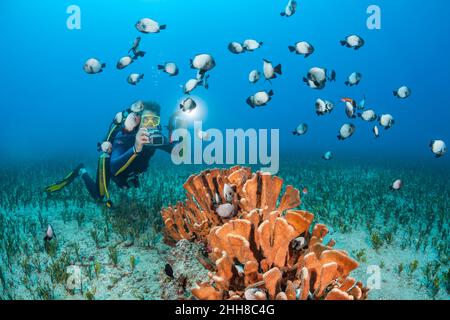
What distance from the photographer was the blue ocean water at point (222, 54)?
10550 cm

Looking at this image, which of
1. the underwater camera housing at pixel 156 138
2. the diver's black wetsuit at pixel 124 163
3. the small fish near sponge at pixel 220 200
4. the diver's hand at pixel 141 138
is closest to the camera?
the small fish near sponge at pixel 220 200

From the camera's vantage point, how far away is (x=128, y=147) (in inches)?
334

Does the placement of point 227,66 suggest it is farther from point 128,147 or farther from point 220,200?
point 220,200

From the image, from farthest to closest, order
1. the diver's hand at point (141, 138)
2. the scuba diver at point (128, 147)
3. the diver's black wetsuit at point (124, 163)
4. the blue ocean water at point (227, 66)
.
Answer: the blue ocean water at point (227, 66), the diver's black wetsuit at point (124, 163), the scuba diver at point (128, 147), the diver's hand at point (141, 138)

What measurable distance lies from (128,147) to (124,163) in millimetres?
807

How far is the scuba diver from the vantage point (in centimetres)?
751

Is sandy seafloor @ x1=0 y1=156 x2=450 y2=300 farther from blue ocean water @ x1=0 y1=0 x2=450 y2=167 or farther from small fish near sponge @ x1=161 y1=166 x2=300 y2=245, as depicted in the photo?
blue ocean water @ x1=0 y1=0 x2=450 y2=167

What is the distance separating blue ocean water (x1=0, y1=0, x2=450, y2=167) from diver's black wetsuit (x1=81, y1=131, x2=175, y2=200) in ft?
300

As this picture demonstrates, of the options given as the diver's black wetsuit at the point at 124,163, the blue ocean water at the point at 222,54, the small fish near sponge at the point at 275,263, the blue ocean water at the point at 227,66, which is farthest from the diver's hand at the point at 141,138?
the blue ocean water at the point at 222,54

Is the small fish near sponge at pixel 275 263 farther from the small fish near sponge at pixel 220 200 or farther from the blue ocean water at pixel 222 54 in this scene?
the blue ocean water at pixel 222 54

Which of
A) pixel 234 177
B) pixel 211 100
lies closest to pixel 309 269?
pixel 234 177

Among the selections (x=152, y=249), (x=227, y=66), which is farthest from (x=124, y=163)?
(x=227, y=66)

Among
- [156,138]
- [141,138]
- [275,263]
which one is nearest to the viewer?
[275,263]

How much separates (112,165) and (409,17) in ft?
379
